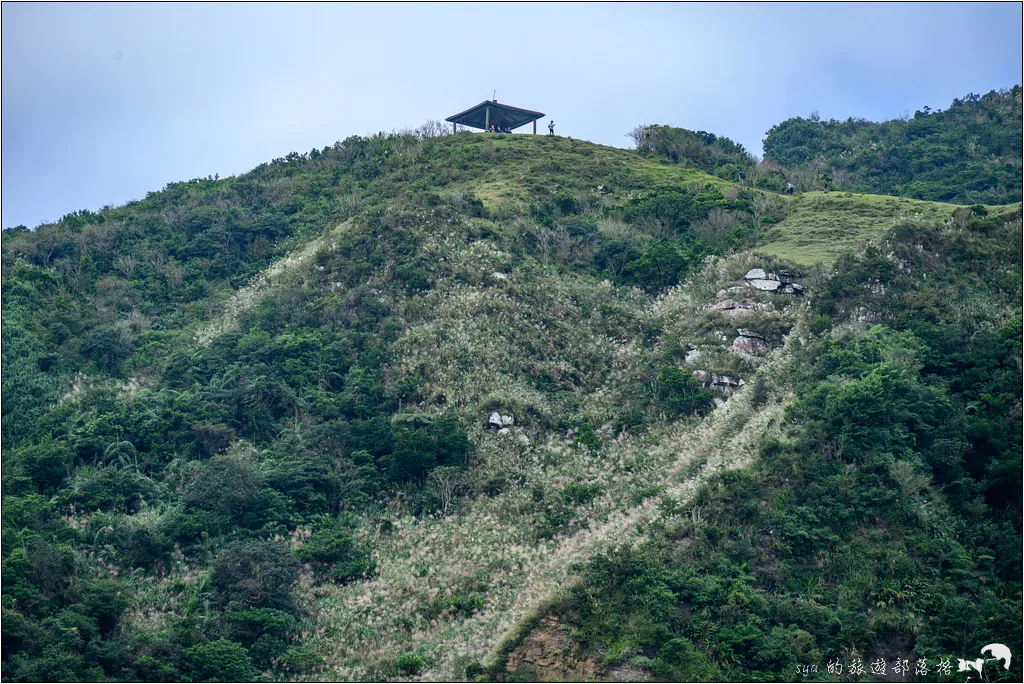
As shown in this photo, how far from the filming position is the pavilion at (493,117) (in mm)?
64125

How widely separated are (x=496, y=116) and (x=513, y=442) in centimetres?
3723

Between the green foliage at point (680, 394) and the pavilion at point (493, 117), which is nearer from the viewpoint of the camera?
the green foliage at point (680, 394)

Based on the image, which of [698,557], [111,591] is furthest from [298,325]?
[698,557]

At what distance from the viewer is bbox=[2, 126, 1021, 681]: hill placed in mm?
23438

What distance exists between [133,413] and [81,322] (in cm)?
789

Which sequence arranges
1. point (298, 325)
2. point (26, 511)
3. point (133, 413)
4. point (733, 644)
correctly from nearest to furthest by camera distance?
1. point (733, 644)
2. point (26, 511)
3. point (133, 413)
4. point (298, 325)

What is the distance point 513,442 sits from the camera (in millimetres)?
31984

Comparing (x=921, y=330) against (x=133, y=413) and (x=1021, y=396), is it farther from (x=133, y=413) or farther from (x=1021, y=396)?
(x=133, y=413)

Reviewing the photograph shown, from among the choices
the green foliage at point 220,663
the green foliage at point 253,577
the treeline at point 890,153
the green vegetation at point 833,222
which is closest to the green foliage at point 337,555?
the green foliage at point 253,577

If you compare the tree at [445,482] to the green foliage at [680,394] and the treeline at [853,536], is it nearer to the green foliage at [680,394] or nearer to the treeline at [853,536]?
the treeline at [853,536]

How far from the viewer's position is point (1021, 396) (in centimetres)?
2752

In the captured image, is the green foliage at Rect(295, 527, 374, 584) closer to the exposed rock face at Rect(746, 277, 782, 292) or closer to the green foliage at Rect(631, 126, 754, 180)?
the exposed rock face at Rect(746, 277, 782, 292)

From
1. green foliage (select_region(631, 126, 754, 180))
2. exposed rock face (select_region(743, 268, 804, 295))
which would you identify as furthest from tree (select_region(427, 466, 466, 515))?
green foliage (select_region(631, 126, 754, 180))

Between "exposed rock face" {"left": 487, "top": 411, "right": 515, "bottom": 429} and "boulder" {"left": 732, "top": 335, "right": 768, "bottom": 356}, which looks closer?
"exposed rock face" {"left": 487, "top": 411, "right": 515, "bottom": 429}
